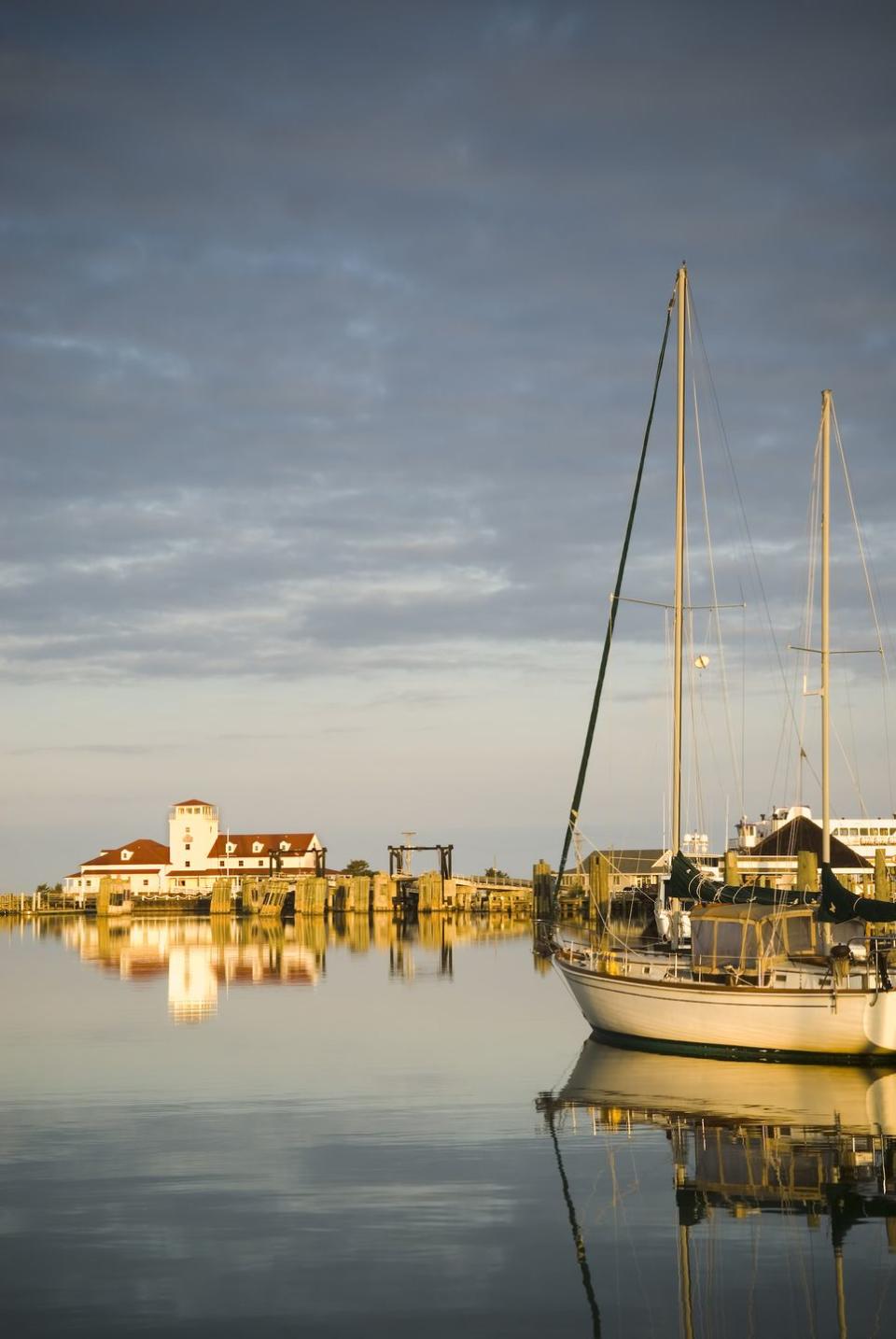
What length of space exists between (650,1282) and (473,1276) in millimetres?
2060

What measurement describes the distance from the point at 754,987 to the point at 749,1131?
7.28m

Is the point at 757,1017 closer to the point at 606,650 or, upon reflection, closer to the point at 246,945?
the point at 606,650

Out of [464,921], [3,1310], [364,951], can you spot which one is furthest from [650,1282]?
[464,921]

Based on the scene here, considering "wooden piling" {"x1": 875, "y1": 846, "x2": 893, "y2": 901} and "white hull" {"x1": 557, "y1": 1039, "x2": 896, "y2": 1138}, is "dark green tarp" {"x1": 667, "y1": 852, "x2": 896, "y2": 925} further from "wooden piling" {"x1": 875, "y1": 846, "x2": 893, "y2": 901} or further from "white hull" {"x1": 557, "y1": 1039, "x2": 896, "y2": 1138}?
"wooden piling" {"x1": 875, "y1": 846, "x2": 893, "y2": 901}

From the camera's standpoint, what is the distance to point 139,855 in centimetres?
15888

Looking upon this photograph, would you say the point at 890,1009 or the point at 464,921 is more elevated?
the point at 890,1009

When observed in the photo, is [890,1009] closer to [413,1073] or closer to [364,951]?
[413,1073]

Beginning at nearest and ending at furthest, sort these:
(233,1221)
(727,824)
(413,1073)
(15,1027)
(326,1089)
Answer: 1. (233,1221)
2. (326,1089)
3. (413,1073)
4. (15,1027)
5. (727,824)

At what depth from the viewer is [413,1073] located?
32.1 m

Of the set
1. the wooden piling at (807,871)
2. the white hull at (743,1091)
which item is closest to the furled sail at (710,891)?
the wooden piling at (807,871)

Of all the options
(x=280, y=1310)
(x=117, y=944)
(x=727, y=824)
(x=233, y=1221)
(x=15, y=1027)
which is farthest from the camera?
(x=117, y=944)

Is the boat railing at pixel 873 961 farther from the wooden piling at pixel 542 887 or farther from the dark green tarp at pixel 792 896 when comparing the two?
the wooden piling at pixel 542 887

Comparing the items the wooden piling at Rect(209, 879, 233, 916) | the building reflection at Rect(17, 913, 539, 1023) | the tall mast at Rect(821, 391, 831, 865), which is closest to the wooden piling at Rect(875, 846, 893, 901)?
the tall mast at Rect(821, 391, 831, 865)

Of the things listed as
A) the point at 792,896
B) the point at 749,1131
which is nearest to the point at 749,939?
the point at 792,896
